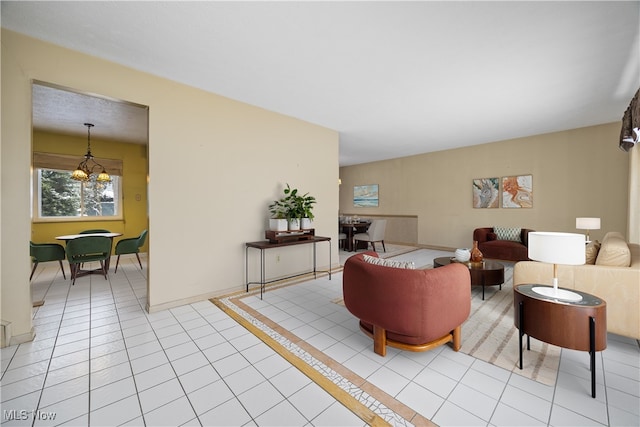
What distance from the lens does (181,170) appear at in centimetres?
327

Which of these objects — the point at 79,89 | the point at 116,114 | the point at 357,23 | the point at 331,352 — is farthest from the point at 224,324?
the point at 116,114

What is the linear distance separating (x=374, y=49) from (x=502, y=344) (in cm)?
307

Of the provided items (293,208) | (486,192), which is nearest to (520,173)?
(486,192)

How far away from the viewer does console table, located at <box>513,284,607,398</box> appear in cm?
172

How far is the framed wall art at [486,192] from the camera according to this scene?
243 inches

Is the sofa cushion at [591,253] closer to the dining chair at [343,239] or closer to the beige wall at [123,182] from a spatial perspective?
the dining chair at [343,239]

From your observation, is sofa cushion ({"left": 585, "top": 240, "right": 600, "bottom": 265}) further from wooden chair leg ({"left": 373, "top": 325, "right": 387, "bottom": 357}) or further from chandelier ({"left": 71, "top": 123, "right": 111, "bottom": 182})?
chandelier ({"left": 71, "top": 123, "right": 111, "bottom": 182})

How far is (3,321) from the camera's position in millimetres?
2295

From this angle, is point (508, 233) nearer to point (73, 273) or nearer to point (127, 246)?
point (127, 246)

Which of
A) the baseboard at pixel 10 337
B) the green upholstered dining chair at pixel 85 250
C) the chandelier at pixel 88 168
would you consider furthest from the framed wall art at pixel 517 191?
the chandelier at pixel 88 168

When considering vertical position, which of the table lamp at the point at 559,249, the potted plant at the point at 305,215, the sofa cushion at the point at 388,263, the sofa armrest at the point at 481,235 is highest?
the potted plant at the point at 305,215

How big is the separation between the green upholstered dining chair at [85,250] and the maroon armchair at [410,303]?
445cm

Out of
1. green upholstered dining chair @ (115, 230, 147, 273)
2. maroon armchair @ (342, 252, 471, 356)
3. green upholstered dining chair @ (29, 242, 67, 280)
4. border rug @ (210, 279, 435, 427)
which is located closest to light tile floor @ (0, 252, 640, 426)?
border rug @ (210, 279, 435, 427)

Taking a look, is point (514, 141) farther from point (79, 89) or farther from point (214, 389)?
point (79, 89)
